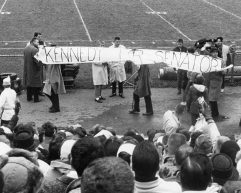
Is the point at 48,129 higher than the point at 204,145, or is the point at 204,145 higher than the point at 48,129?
the point at 204,145

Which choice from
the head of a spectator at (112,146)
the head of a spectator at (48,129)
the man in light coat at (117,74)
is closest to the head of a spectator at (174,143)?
the head of a spectator at (112,146)

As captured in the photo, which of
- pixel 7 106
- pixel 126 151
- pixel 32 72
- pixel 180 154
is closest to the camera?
pixel 180 154

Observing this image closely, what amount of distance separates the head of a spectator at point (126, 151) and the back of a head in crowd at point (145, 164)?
1376 millimetres

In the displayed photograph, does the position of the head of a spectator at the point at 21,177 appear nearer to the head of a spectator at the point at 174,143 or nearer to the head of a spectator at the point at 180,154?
the head of a spectator at the point at 180,154

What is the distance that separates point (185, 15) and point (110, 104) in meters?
18.4

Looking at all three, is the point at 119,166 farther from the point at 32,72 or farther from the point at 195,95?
the point at 32,72

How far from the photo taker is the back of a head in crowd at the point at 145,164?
455 centimetres

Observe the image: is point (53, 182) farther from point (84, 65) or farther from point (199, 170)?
point (84, 65)

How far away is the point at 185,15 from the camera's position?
31.8 meters

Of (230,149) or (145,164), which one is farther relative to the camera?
(230,149)

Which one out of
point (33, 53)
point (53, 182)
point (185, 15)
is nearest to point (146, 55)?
point (33, 53)

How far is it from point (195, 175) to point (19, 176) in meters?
1.44

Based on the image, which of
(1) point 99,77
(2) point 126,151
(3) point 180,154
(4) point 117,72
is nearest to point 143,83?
(1) point 99,77

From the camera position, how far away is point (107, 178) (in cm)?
361
